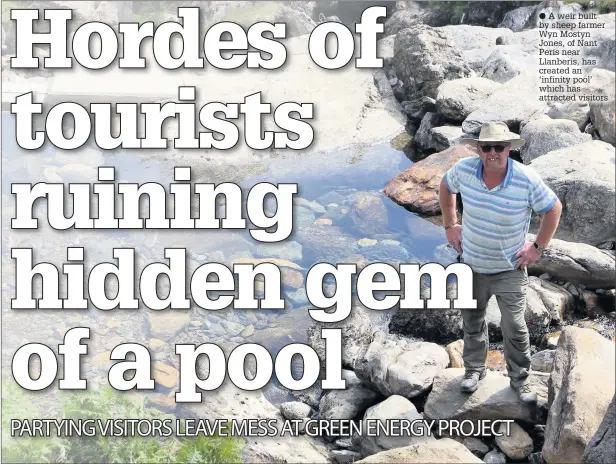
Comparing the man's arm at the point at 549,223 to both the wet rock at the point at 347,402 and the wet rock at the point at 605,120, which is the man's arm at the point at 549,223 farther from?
the wet rock at the point at 605,120

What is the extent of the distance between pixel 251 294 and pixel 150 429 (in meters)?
1.29

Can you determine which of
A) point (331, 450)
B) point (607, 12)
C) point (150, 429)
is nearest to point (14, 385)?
point (150, 429)

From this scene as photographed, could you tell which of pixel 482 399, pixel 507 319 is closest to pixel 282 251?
pixel 482 399

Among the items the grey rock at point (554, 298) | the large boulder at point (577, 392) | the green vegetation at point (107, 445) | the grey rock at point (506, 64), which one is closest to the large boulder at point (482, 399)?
the large boulder at point (577, 392)

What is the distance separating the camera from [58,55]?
5.41 metres

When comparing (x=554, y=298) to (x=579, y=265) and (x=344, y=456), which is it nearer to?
(x=579, y=265)

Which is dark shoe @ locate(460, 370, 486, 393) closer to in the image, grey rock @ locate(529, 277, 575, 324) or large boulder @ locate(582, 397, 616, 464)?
large boulder @ locate(582, 397, 616, 464)

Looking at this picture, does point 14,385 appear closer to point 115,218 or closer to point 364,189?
point 115,218

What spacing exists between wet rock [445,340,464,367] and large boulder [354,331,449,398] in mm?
81

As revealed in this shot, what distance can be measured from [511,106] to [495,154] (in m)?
5.84

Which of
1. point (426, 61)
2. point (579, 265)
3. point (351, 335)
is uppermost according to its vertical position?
point (426, 61)

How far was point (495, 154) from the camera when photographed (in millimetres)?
4168

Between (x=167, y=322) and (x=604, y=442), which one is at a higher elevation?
(x=167, y=322)

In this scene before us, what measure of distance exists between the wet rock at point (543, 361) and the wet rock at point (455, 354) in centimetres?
51
